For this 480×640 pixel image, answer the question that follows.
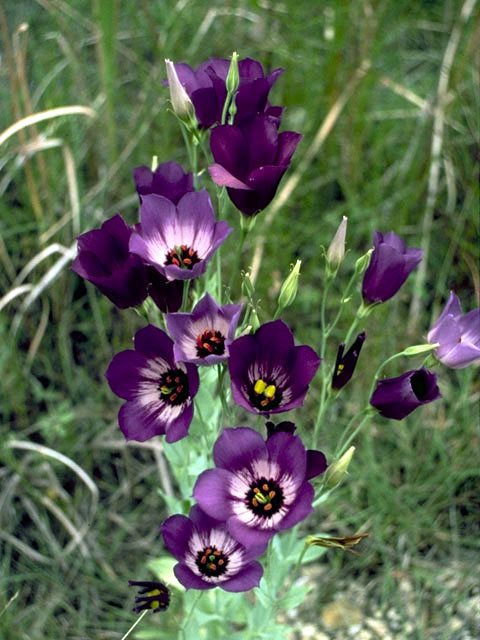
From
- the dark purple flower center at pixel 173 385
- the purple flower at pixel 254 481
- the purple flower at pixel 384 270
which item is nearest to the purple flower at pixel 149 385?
the dark purple flower center at pixel 173 385

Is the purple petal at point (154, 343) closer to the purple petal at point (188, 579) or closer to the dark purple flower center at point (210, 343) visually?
the dark purple flower center at point (210, 343)

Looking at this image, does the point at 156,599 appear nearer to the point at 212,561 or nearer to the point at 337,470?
the point at 212,561

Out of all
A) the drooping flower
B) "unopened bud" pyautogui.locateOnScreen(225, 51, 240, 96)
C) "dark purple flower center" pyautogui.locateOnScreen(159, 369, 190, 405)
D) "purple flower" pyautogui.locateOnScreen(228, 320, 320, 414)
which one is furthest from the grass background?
"unopened bud" pyautogui.locateOnScreen(225, 51, 240, 96)

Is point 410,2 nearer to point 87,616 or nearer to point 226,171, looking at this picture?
point 226,171

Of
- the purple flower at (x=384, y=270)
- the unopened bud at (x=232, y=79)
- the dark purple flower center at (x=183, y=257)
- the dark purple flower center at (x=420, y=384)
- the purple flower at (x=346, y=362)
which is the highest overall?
the unopened bud at (x=232, y=79)

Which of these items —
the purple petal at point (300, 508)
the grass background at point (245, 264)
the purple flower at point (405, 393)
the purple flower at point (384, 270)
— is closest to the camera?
the purple petal at point (300, 508)
